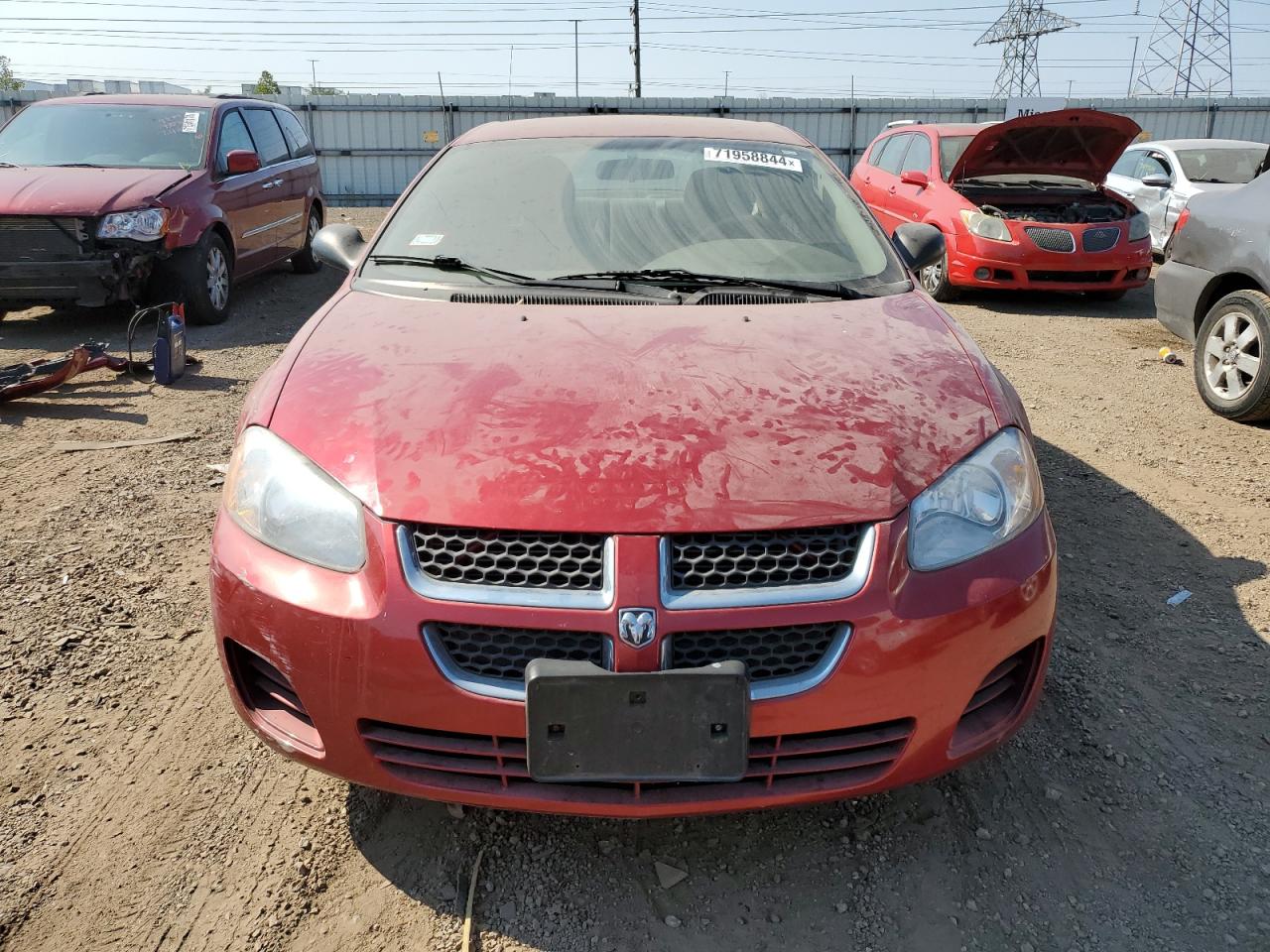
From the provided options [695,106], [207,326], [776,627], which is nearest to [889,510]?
[776,627]

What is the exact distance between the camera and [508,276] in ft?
9.14

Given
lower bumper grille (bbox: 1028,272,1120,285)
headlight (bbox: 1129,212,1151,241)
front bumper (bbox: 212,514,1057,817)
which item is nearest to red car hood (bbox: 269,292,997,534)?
front bumper (bbox: 212,514,1057,817)

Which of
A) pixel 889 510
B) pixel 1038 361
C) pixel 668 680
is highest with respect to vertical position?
pixel 889 510

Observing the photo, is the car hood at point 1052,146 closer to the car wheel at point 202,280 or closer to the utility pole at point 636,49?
the car wheel at point 202,280

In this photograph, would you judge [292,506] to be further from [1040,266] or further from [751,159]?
[1040,266]

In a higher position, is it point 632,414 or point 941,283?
point 632,414

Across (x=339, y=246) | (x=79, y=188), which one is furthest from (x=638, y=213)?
(x=79, y=188)

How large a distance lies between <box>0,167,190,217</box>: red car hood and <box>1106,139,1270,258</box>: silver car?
974 centimetres

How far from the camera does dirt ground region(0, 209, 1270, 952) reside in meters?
1.90

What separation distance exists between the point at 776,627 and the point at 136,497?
10.8ft

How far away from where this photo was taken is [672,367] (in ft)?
7.24

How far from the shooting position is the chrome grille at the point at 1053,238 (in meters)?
8.20

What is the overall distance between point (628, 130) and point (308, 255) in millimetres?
7229

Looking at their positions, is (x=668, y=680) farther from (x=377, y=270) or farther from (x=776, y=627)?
(x=377, y=270)
